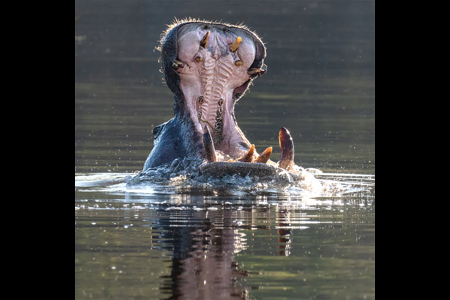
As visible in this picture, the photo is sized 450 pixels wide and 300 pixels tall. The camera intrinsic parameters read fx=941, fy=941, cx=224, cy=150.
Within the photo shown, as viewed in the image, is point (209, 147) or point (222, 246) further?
point (209, 147)

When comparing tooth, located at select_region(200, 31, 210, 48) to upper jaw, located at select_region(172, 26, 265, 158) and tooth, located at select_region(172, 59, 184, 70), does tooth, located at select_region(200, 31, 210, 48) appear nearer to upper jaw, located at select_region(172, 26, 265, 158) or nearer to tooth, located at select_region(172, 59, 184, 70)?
upper jaw, located at select_region(172, 26, 265, 158)

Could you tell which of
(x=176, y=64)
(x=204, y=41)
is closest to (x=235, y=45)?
(x=204, y=41)

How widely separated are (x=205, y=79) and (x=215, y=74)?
Answer: 0.37 feet

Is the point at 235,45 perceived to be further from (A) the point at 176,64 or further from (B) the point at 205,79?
(A) the point at 176,64

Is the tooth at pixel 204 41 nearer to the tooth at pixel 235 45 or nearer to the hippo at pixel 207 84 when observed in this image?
the hippo at pixel 207 84

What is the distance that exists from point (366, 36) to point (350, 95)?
9460mm

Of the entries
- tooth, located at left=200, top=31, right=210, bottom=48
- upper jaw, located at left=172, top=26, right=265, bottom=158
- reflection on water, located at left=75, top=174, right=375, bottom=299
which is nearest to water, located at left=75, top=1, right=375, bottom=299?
reflection on water, located at left=75, top=174, right=375, bottom=299

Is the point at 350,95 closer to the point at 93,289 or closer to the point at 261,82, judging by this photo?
the point at 261,82

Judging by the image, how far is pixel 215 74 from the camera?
29.5 feet

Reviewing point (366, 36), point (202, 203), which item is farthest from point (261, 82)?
point (202, 203)

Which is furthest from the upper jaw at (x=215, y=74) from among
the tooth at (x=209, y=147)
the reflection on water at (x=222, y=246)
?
the reflection on water at (x=222, y=246)

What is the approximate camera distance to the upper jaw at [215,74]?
Result: 347 inches

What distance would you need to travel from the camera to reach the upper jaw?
28.9 ft
